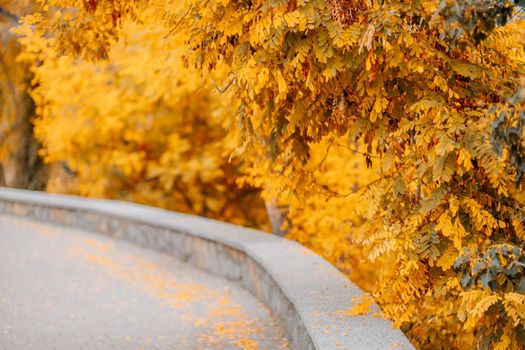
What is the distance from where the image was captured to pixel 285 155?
656 cm

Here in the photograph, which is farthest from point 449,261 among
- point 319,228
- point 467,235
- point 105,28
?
point 319,228

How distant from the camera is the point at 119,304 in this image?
812 cm

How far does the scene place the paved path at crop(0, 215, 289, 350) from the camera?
22.0 feet

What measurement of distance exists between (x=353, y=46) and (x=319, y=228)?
25.3 ft

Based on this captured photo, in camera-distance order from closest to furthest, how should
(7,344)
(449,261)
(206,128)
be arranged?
(449,261) < (7,344) < (206,128)

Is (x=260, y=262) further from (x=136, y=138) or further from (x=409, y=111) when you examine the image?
(x=136, y=138)

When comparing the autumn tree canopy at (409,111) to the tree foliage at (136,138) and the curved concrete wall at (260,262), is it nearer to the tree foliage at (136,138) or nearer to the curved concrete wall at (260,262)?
the curved concrete wall at (260,262)

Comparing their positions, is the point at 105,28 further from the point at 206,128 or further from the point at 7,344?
the point at 206,128

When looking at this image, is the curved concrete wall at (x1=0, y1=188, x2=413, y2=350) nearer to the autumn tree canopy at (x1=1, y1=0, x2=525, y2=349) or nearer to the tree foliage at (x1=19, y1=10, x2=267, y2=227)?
the autumn tree canopy at (x1=1, y1=0, x2=525, y2=349)

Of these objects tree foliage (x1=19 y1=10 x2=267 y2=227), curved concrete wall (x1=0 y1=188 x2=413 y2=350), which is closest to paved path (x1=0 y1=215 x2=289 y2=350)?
curved concrete wall (x1=0 y1=188 x2=413 y2=350)

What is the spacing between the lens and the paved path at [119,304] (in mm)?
6711

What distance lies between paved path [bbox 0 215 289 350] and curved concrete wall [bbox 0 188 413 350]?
0.22m

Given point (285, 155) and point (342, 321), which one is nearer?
point (342, 321)

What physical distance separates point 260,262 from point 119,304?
1600 mm
